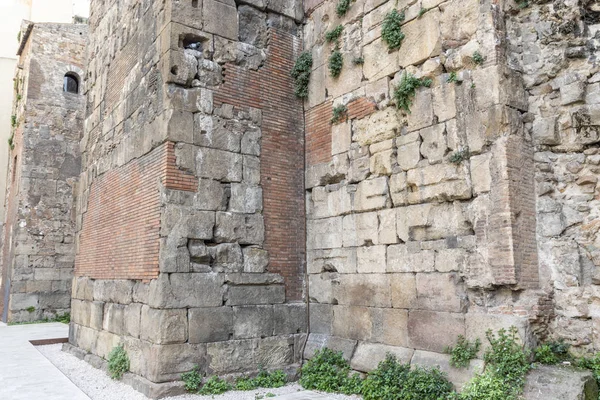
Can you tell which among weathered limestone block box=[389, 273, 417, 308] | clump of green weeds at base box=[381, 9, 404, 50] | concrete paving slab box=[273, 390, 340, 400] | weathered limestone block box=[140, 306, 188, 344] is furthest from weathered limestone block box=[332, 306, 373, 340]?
clump of green weeds at base box=[381, 9, 404, 50]

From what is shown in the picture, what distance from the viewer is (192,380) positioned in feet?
22.2

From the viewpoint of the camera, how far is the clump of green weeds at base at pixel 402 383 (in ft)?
19.0

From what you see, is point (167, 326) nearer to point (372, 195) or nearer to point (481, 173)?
point (372, 195)

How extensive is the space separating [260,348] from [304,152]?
10.6 ft

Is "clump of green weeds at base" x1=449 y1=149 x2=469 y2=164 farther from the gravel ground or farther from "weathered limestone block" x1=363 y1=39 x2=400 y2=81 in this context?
the gravel ground

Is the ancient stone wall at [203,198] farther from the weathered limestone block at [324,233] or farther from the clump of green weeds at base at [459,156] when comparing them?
the clump of green weeds at base at [459,156]

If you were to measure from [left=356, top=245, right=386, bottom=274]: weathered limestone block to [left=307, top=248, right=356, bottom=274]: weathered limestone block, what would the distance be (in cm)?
13

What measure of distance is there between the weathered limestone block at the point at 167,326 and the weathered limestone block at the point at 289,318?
57.9 inches

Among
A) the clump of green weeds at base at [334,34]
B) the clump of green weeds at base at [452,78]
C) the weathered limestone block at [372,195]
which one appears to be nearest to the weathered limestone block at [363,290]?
the weathered limestone block at [372,195]

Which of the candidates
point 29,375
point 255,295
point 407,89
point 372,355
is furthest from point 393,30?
point 29,375

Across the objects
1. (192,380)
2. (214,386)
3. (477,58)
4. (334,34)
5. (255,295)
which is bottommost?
(214,386)

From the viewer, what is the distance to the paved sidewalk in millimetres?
6602

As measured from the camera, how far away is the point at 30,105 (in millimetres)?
16031

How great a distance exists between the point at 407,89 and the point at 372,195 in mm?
1516
